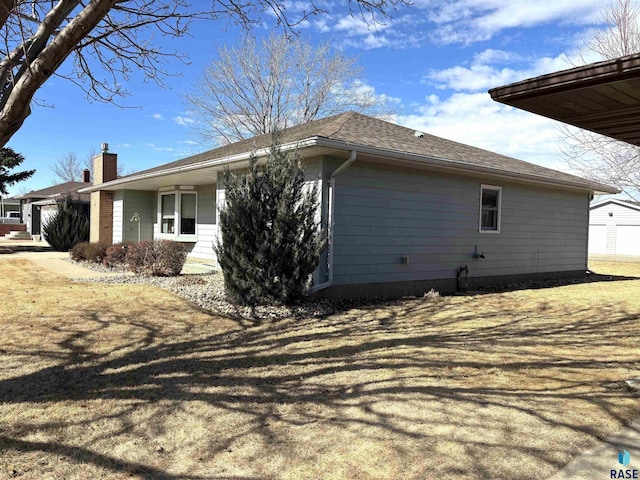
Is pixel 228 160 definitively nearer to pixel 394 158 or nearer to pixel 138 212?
pixel 394 158

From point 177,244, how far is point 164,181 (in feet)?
13.0

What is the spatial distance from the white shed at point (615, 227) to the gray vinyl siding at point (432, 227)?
69.4 feet

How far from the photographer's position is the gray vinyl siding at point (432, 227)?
29.8 feet

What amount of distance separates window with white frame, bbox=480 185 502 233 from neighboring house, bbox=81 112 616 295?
0.03m

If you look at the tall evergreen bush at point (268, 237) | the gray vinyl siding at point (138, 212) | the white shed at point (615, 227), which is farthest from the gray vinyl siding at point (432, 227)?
the white shed at point (615, 227)

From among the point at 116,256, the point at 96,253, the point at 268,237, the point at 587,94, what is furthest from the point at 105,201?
the point at 587,94

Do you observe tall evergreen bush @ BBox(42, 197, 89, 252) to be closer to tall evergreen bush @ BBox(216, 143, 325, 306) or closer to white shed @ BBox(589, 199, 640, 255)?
tall evergreen bush @ BBox(216, 143, 325, 306)

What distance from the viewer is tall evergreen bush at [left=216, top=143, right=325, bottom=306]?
24.3ft

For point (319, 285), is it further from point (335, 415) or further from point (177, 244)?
point (335, 415)

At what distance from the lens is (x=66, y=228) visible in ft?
65.9

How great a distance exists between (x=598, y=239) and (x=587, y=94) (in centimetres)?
3289

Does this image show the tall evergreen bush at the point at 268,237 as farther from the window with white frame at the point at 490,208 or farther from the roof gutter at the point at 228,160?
the window with white frame at the point at 490,208

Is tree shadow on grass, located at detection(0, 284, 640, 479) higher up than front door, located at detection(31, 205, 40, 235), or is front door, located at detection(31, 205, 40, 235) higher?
front door, located at detection(31, 205, 40, 235)

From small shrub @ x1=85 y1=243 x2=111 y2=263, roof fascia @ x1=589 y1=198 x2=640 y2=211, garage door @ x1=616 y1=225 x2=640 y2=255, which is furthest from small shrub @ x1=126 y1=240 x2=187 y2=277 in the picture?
garage door @ x1=616 y1=225 x2=640 y2=255
